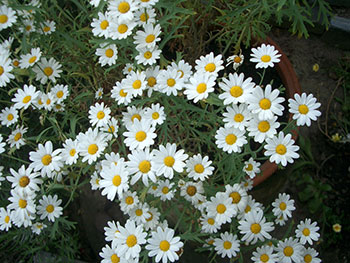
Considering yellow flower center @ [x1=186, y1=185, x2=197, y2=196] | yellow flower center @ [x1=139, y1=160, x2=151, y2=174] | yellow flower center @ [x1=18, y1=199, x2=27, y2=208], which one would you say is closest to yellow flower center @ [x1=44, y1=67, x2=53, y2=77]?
yellow flower center @ [x1=18, y1=199, x2=27, y2=208]

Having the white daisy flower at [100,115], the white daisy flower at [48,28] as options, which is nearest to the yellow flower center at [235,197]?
the white daisy flower at [100,115]

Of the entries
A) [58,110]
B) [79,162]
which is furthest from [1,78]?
[79,162]

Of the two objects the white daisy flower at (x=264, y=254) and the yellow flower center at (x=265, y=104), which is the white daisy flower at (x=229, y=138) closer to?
the yellow flower center at (x=265, y=104)

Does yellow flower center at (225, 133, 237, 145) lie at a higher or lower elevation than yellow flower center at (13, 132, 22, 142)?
higher

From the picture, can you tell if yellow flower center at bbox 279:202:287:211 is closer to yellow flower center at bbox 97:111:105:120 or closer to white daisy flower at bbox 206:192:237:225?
white daisy flower at bbox 206:192:237:225

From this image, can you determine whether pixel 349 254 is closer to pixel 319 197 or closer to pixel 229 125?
pixel 319 197

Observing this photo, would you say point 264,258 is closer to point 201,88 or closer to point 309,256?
point 309,256
